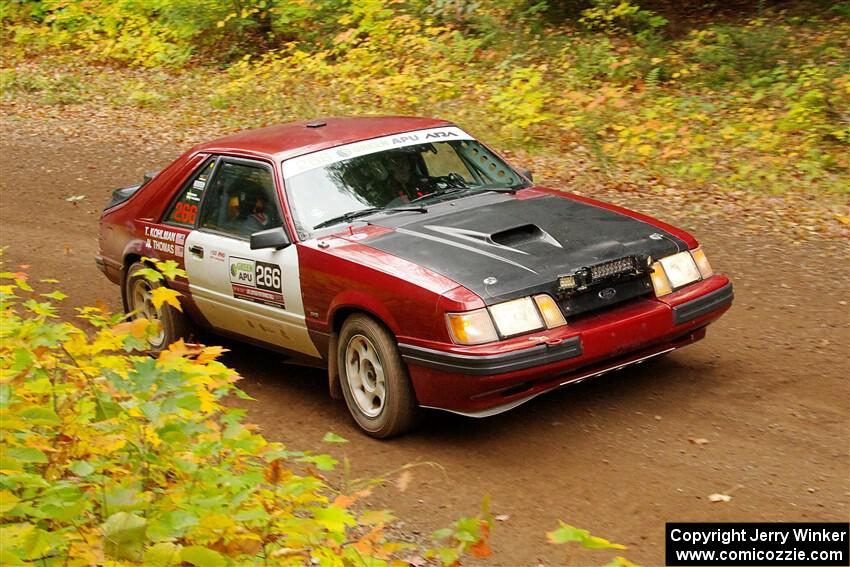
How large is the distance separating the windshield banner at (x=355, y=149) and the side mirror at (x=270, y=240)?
1.52ft

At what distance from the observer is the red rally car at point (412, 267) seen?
5449 millimetres

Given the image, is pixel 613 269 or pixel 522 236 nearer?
pixel 613 269

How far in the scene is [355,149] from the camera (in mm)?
6777

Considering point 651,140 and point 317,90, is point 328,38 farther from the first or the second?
point 651,140

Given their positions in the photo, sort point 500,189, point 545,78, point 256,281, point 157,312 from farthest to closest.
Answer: point 545,78
point 157,312
point 500,189
point 256,281

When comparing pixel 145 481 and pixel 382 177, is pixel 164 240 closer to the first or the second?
pixel 382 177

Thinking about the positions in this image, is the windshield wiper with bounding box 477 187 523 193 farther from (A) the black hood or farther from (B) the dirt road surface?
(B) the dirt road surface

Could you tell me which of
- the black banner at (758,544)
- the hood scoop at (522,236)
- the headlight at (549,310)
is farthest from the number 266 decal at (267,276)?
the black banner at (758,544)

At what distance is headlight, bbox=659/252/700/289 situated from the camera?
19.7 ft

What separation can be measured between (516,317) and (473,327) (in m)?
0.25

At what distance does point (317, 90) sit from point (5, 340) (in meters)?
12.9

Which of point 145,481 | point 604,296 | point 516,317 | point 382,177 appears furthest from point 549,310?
point 145,481

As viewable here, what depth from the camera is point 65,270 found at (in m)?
10.0

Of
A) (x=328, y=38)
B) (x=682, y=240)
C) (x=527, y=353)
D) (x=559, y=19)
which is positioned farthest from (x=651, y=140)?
(x=328, y=38)
